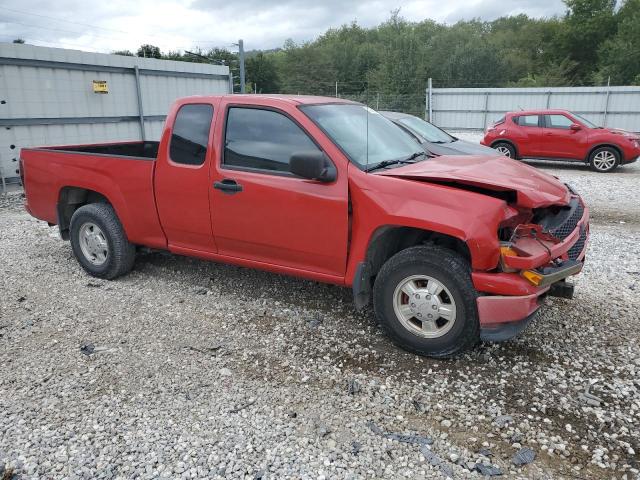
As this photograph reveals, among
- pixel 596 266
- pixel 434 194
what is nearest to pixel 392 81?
pixel 596 266

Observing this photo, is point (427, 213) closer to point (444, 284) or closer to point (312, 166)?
point (444, 284)

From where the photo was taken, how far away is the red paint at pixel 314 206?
3.45 meters

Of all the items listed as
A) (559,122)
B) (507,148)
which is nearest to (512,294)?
(559,122)

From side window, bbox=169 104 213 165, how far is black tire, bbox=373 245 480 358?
6.55 ft

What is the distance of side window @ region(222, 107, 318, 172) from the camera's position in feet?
13.8

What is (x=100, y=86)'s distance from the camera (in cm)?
1190

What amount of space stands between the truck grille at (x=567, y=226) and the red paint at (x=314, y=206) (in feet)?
0.24

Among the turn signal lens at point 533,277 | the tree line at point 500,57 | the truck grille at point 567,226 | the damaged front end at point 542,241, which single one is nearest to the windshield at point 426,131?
the truck grille at point 567,226

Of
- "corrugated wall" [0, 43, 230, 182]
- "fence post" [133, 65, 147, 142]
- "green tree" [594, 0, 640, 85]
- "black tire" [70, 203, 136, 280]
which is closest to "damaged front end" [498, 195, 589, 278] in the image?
"black tire" [70, 203, 136, 280]

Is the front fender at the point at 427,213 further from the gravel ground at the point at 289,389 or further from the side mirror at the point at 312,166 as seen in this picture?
the gravel ground at the point at 289,389

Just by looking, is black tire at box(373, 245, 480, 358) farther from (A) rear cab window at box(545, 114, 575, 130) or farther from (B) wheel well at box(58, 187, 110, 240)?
(A) rear cab window at box(545, 114, 575, 130)

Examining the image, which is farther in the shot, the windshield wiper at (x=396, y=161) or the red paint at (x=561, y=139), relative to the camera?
the red paint at (x=561, y=139)

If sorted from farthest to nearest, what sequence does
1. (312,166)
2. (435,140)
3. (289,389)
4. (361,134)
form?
(435,140)
(361,134)
(312,166)
(289,389)

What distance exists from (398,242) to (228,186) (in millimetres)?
1498
